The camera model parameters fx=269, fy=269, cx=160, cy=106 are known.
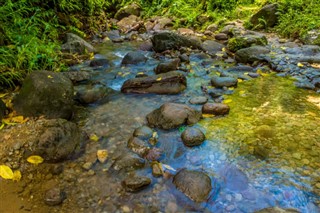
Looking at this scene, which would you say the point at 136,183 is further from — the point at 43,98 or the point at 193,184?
the point at 43,98

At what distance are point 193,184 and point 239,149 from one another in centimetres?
87

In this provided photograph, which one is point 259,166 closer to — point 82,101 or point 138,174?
point 138,174

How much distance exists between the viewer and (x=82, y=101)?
4.16 m

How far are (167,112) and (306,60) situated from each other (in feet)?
12.2

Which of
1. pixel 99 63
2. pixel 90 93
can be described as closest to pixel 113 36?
pixel 99 63


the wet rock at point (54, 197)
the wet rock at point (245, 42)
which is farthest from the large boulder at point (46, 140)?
the wet rock at point (245, 42)

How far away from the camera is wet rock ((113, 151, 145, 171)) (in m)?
2.80

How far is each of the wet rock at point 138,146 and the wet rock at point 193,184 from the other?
52cm

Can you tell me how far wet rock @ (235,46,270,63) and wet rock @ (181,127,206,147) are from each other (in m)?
3.36

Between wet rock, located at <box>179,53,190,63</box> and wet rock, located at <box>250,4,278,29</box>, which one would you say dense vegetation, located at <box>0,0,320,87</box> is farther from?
wet rock, located at <box>179,53,190,63</box>

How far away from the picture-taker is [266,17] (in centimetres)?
843

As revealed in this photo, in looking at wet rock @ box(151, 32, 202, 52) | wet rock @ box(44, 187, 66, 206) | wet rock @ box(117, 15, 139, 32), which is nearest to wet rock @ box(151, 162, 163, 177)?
wet rock @ box(44, 187, 66, 206)

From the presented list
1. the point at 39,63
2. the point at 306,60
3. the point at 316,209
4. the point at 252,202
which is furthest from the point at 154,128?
the point at 306,60

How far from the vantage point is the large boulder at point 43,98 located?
3371mm
